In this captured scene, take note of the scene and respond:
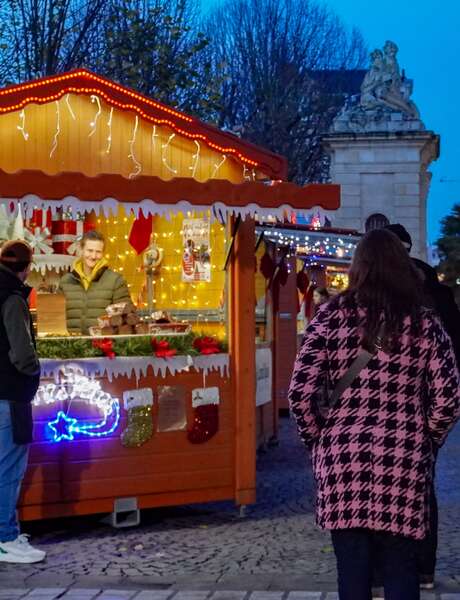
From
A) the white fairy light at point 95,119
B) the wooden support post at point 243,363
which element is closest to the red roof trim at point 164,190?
the wooden support post at point 243,363

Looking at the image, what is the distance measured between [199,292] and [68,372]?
2571 millimetres

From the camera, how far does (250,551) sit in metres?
6.94

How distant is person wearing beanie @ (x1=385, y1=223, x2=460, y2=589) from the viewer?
5852mm

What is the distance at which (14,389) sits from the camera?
6.58 meters

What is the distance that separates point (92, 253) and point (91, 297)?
1.09 feet

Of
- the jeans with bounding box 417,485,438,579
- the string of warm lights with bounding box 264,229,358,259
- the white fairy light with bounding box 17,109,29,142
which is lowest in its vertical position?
the jeans with bounding box 417,485,438,579

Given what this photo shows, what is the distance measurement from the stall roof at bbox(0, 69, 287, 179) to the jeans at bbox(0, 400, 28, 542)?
9.20 ft

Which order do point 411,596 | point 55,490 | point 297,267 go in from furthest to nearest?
point 297,267
point 55,490
point 411,596

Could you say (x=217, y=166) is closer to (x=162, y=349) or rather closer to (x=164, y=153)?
(x=164, y=153)

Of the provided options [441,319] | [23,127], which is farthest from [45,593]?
[23,127]

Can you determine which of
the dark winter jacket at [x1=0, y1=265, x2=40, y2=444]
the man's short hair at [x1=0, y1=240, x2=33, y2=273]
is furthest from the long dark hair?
the man's short hair at [x1=0, y1=240, x2=33, y2=273]

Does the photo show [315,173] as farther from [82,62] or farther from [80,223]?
[80,223]

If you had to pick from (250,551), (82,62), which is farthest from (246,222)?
(82,62)

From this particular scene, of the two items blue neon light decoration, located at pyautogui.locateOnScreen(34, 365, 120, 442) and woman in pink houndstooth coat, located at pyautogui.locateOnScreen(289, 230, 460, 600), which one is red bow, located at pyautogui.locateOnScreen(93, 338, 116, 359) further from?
woman in pink houndstooth coat, located at pyautogui.locateOnScreen(289, 230, 460, 600)
